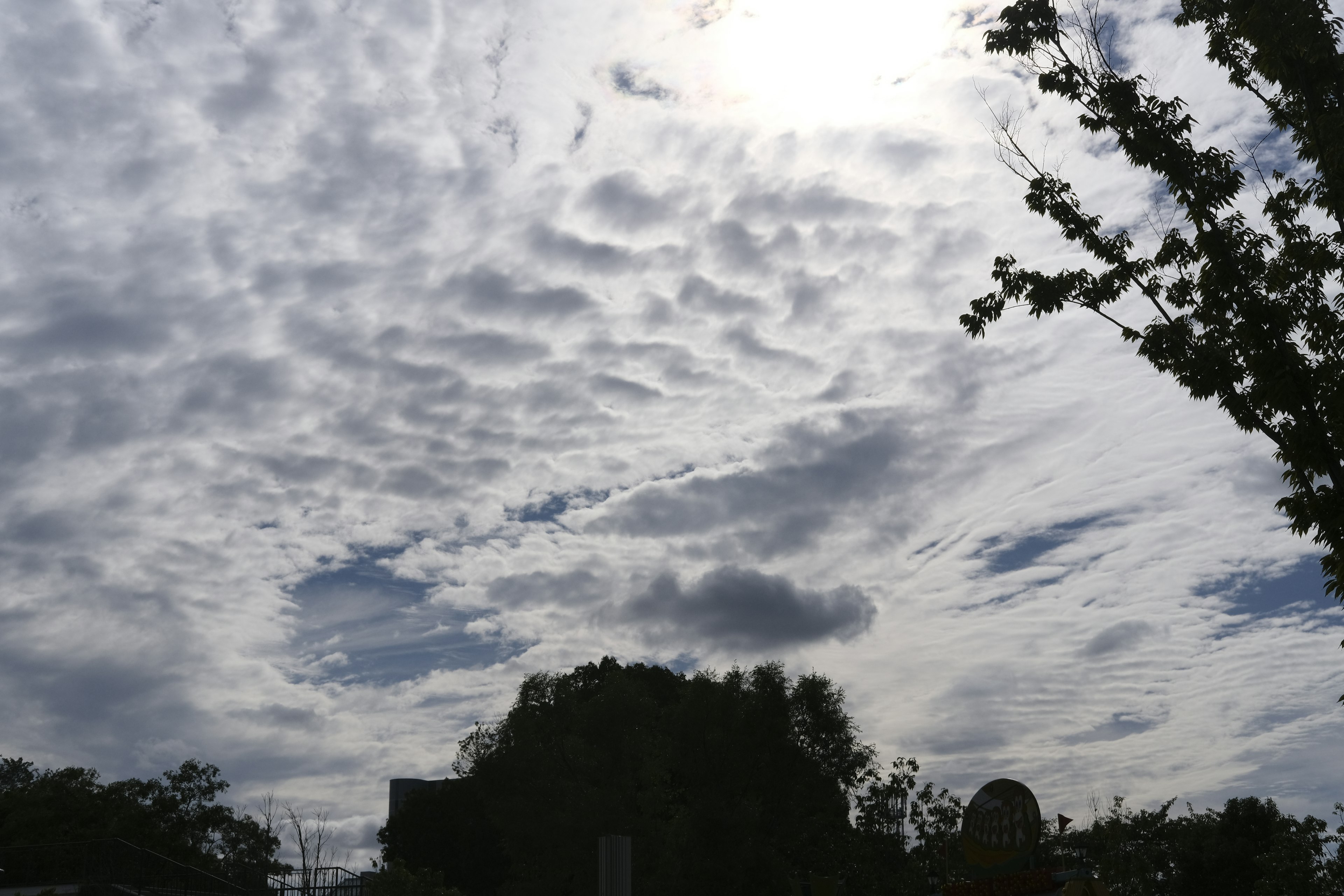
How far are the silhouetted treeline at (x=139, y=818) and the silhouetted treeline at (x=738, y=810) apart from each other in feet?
47.0

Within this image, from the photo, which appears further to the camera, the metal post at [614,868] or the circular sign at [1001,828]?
the circular sign at [1001,828]

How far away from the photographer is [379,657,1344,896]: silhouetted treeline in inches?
1919

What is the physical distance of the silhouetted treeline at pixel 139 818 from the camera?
49688 millimetres

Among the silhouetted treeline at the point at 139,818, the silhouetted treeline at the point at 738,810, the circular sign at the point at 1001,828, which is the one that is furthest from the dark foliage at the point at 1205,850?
the silhouetted treeline at the point at 139,818

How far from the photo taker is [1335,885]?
46.4 metres

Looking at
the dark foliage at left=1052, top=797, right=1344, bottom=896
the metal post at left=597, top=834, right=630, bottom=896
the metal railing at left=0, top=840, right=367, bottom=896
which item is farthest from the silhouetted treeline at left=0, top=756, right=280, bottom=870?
the dark foliage at left=1052, top=797, right=1344, bottom=896

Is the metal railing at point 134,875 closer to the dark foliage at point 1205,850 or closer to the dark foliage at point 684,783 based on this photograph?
the dark foliage at point 684,783

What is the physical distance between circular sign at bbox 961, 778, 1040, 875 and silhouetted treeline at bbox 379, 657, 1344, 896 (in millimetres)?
18573

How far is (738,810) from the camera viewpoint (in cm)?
4972

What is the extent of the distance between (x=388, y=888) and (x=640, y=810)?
16.7 meters

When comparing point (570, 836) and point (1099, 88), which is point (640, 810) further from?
point (1099, 88)

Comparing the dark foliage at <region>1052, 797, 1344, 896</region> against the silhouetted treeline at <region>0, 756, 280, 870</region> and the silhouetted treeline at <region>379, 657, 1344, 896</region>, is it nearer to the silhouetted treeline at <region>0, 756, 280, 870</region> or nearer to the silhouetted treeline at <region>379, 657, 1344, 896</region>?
the silhouetted treeline at <region>379, 657, 1344, 896</region>

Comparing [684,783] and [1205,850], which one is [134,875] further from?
[1205,850]

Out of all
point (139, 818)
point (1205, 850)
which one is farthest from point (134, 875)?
point (1205, 850)
